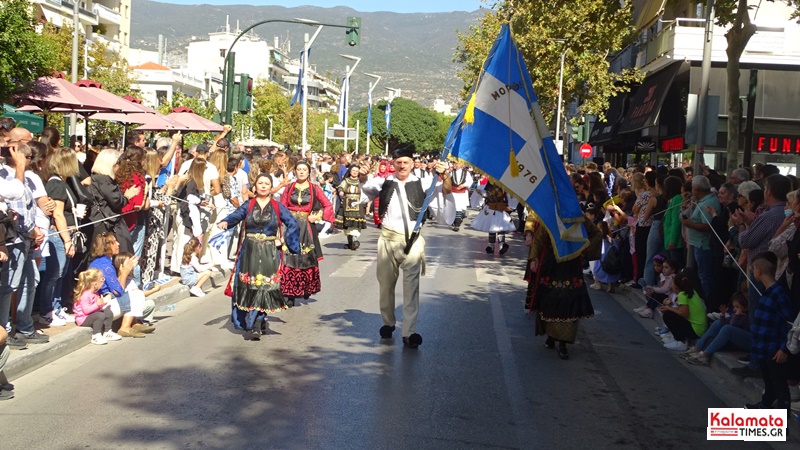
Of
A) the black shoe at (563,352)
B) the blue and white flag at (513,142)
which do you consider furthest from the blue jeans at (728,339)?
the blue and white flag at (513,142)

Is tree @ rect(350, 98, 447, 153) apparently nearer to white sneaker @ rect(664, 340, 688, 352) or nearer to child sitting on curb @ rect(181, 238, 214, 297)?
child sitting on curb @ rect(181, 238, 214, 297)

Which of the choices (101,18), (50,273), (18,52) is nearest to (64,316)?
(50,273)

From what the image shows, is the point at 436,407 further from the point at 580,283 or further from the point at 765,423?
the point at 580,283

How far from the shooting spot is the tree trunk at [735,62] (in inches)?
618

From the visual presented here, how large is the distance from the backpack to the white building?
50214 mm

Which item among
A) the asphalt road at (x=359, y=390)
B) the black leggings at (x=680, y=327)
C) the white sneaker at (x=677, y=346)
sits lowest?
the asphalt road at (x=359, y=390)

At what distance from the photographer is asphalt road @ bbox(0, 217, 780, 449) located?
6.56 m

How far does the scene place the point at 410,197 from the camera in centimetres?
1004

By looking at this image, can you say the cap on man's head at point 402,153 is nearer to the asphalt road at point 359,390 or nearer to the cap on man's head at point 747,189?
the asphalt road at point 359,390

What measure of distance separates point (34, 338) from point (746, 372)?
6328mm

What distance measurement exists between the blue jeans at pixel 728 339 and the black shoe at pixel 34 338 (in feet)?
20.5

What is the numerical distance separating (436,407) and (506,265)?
35.8ft

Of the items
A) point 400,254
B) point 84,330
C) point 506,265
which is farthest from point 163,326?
point 506,265

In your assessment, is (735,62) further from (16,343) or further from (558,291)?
(16,343)
